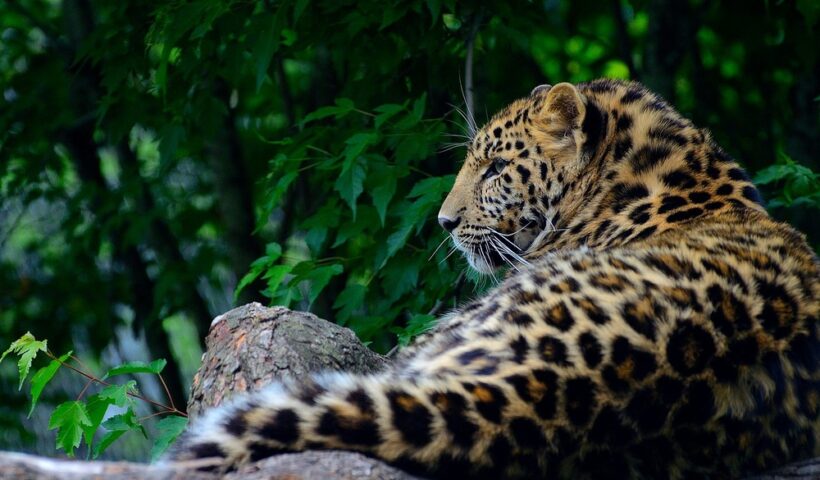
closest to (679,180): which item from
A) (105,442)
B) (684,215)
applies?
(684,215)

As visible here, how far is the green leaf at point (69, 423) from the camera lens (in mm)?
4004

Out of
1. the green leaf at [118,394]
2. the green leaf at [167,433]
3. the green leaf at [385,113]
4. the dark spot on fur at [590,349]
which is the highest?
the green leaf at [385,113]

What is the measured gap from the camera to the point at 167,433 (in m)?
4.17

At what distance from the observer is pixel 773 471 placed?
328 centimetres

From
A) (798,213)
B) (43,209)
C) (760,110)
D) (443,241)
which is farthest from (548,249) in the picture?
(43,209)

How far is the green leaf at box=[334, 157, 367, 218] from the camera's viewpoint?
5.28 m

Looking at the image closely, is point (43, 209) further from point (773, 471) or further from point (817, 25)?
point (773, 471)

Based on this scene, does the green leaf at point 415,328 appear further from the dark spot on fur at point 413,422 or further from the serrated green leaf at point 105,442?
the dark spot on fur at point 413,422

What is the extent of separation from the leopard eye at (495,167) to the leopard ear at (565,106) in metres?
0.34

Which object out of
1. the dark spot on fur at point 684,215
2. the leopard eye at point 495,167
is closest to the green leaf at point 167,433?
the leopard eye at point 495,167

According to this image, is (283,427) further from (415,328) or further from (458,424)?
(415,328)

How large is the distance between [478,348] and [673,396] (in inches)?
22.3

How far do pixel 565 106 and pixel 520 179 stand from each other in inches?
Result: 15.8

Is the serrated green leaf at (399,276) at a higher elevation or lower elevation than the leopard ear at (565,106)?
lower
